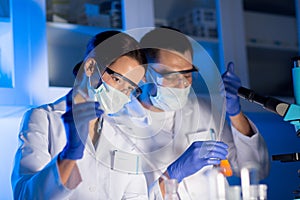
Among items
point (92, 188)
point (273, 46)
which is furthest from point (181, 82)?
point (273, 46)

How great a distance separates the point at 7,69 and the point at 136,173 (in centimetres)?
60

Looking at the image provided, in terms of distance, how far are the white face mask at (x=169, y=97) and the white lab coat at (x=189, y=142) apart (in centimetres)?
4

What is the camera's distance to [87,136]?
1615mm

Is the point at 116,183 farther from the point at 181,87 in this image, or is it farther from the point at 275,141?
the point at 275,141

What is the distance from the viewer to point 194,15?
9.15 feet

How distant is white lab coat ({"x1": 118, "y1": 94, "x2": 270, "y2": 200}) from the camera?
1971 mm

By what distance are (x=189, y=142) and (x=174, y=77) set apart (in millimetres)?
281

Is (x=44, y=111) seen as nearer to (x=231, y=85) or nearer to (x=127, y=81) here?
(x=127, y=81)

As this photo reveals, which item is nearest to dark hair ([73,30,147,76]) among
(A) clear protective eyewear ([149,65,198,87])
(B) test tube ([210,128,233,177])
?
(A) clear protective eyewear ([149,65,198,87])

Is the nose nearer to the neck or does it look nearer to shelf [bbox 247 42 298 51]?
the neck

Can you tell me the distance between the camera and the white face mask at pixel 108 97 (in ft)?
5.78

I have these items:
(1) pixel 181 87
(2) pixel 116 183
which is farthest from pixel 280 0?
(2) pixel 116 183

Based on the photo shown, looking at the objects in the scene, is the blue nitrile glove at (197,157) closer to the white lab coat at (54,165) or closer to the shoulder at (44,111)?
the white lab coat at (54,165)

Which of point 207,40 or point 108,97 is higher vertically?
point 207,40
